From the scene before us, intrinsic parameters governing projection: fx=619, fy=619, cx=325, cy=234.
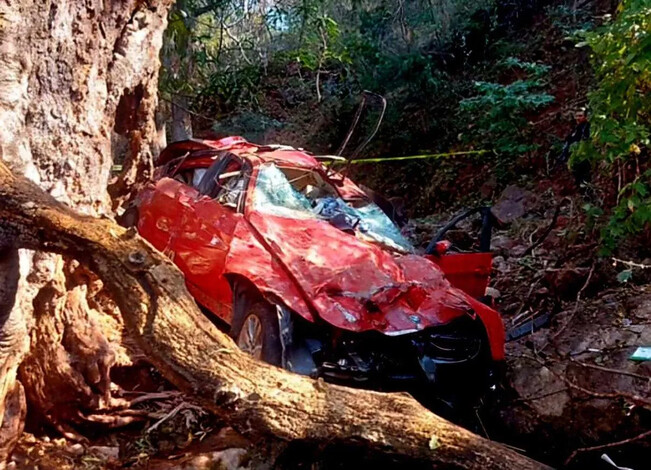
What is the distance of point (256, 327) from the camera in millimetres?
4316

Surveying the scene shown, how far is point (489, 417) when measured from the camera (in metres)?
4.82

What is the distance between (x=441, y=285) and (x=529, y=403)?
3.67 feet

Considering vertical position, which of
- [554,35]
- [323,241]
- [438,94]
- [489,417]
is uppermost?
[554,35]

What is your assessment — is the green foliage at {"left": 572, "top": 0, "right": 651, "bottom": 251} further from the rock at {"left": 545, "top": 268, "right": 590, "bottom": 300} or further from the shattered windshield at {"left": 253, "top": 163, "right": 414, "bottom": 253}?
the shattered windshield at {"left": 253, "top": 163, "right": 414, "bottom": 253}

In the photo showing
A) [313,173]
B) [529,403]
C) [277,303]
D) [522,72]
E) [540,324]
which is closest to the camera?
[277,303]

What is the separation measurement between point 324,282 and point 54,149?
1.94 metres

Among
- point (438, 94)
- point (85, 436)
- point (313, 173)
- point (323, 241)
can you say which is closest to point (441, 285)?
point (323, 241)

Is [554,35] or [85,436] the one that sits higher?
[554,35]

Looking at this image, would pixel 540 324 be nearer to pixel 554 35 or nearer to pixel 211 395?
pixel 211 395

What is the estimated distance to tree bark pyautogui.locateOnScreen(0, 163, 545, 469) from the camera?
2510 millimetres

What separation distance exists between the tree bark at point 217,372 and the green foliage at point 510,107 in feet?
25.6

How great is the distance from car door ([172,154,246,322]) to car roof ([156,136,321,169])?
26cm

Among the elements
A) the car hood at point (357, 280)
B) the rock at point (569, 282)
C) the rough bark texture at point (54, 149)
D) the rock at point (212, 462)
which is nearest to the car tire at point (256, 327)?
the car hood at point (357, 280)

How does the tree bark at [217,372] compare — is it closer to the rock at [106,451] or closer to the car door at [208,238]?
the rock at [106,451]
